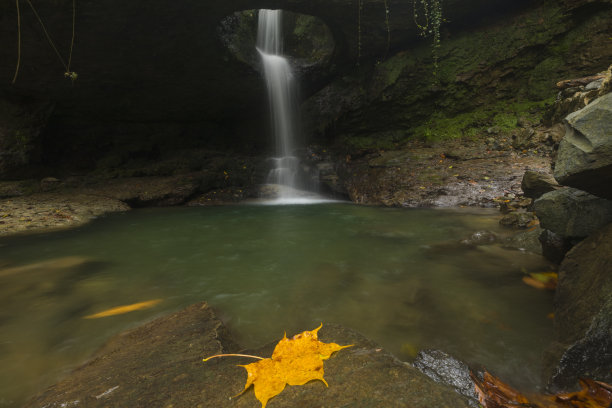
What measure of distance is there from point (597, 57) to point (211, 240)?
39.7 feet

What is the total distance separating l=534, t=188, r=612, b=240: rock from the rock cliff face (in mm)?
8151

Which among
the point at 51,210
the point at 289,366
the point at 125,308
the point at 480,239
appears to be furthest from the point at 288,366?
the point at 51,210

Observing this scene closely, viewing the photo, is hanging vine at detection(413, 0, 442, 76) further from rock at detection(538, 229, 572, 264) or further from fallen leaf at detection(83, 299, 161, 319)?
fallen leaf at detection(83, 299, 161, 319)

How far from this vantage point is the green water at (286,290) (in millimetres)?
1977

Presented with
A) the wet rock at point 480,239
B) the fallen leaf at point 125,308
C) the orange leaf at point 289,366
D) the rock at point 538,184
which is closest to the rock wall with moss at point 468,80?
the rock at point 538,184

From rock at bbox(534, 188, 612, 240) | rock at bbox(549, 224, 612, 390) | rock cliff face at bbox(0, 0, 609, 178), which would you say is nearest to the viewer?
rock at bbox(549, 224, 612, 390)

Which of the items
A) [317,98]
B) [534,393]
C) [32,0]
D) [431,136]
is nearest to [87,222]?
[32,0]

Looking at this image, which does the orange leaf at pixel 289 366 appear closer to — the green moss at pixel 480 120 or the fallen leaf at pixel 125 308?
the fallen leaf at pixel 125 308

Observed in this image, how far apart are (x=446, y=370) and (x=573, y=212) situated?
197 cm

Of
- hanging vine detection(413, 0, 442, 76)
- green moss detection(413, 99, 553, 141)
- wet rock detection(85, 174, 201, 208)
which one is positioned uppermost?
hanging vine detection(413, 0, 442, 76)

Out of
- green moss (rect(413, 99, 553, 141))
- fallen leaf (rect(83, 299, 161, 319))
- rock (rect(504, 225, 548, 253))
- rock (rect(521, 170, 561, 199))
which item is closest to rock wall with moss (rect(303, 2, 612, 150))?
green moss (rect(413, 99, 553, 141))

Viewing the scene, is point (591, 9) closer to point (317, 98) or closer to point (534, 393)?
point (317, 98)

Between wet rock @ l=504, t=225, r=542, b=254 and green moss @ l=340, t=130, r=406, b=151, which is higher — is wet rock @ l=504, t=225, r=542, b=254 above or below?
below

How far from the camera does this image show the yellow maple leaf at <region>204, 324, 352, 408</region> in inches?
47.6
